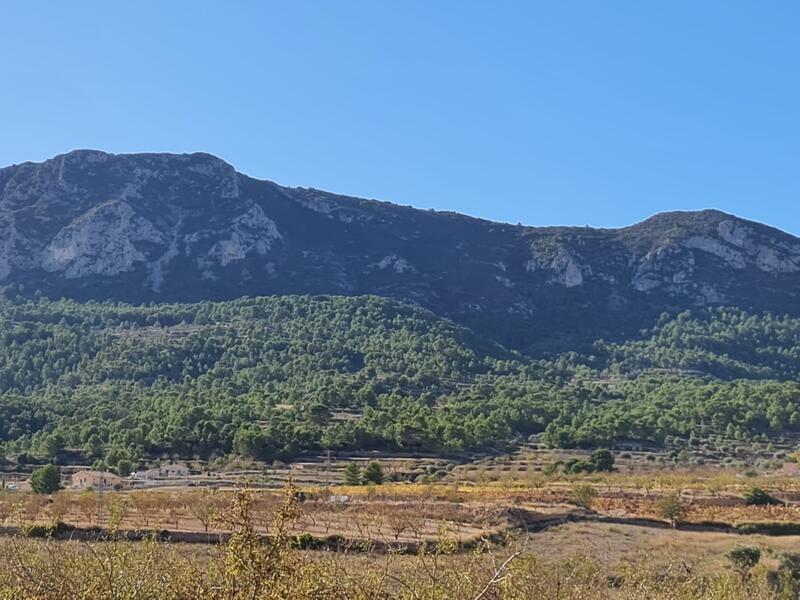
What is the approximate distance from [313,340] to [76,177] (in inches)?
3241

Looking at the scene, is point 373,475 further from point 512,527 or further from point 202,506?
point 202,506

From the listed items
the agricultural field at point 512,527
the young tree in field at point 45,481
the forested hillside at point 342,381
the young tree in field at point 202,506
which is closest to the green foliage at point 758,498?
the agricultural field at point 512,527

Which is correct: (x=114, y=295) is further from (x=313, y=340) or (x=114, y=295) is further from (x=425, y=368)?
(x=425, y=368)

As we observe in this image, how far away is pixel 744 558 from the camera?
29781mm

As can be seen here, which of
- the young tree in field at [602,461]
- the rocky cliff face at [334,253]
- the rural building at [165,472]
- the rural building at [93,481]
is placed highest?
the rocky cliff face at [334,253]

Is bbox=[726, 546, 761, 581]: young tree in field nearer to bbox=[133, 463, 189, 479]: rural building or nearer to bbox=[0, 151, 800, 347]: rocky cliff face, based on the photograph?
bbox=[133, 463, 189, 479]: rural building

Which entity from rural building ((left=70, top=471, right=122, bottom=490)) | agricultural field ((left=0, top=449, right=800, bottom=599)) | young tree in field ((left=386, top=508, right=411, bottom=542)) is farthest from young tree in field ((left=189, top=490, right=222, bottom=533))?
rural building ((left=70, top=471, right=122, bottom=490))

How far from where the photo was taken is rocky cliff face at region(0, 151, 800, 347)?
144 metres

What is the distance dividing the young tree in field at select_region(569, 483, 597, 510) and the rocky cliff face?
91.9 m

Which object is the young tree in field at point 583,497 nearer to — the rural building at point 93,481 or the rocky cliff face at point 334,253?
the rural building at point 93,481

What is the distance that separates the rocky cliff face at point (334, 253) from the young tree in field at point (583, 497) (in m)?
91.9

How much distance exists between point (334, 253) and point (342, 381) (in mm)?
74814

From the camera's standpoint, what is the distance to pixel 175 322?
122250 mm

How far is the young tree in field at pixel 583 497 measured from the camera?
139ft
